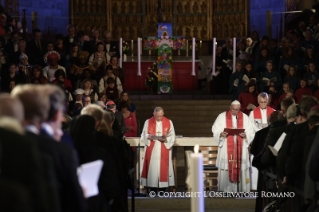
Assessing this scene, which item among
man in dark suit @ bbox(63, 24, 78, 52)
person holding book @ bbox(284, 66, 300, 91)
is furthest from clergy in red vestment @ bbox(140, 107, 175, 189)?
man in dark suit @ bbox(63, 24, 78, 52)

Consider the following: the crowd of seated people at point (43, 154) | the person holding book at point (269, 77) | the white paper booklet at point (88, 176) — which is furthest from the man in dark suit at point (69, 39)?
the white paper booklet at point (88, 176)

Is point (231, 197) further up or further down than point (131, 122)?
further down

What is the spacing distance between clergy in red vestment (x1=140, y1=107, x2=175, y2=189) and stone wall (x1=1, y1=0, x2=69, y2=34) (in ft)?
32.3

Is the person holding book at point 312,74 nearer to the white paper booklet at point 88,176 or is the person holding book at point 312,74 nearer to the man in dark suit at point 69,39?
the man in dark suit at point 69,39

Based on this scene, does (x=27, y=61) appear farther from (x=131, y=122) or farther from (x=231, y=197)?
(x=231, y=197)

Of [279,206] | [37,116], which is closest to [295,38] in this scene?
[279,206]

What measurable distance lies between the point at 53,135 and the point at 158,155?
7833 mm

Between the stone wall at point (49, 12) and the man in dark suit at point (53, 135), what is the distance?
55.7 feet

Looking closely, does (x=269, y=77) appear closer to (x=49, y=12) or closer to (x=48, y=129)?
(x=49, y=12)

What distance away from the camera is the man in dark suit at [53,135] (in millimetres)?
3863

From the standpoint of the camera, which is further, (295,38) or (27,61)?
(295,38)

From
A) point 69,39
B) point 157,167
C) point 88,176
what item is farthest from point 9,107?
point 69,39

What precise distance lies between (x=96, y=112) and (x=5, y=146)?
271 cm

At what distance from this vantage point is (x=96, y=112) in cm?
595
